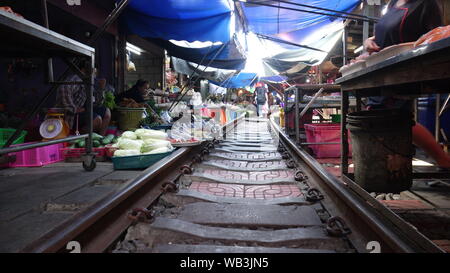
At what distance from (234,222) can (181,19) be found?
6627 millimetres

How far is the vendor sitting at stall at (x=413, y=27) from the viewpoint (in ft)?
9.28

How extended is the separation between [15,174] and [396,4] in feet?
15.6

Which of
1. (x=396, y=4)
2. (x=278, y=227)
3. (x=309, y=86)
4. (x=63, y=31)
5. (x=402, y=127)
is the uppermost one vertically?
(x=63, y=31)

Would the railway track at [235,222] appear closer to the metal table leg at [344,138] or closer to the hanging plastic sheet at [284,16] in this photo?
the metal table leg at [344,138]

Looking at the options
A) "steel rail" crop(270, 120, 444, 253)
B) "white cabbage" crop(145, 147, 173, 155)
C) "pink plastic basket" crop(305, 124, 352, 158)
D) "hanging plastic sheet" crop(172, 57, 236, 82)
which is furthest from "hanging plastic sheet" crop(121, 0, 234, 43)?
"steel rail" crop(270, 120, 444, 253)

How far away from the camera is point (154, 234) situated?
187 cm

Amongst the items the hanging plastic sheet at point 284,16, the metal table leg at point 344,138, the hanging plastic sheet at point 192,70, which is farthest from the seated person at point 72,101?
the hanging plastic sheet at point 284,16

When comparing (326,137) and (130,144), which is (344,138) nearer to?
(326,137)

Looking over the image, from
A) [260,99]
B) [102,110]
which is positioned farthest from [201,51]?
[260,99]

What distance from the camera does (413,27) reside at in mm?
A: 2902
